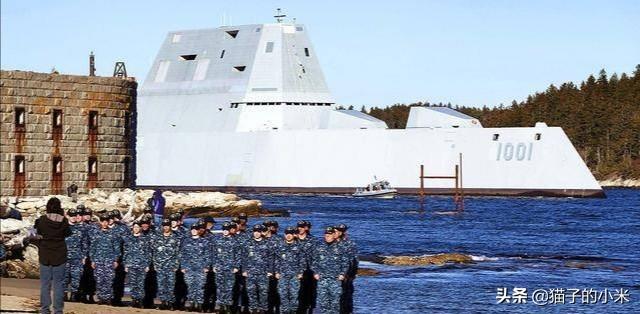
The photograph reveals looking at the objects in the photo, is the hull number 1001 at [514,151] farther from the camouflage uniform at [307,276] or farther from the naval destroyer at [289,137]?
the camouflage uniform at [307,276]

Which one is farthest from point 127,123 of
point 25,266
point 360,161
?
point 360,161

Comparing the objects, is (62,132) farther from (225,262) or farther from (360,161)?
(360,161)

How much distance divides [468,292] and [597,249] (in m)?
15.5

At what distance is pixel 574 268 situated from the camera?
33.6 meters

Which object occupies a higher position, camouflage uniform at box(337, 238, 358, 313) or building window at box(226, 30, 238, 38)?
building window at box(226, 30, 238, 38)

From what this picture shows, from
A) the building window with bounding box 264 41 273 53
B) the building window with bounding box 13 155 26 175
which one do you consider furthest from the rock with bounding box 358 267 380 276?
the building window with bounding box 264 41 273 53

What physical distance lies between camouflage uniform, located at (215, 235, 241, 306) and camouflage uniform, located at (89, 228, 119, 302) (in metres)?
1.71

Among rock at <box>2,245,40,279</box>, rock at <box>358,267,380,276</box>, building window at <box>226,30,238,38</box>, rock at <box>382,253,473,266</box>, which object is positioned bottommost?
rock at <box>358,267,380,276</box>

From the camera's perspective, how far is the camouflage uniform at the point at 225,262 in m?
18.1

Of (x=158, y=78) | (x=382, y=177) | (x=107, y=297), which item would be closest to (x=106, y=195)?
(x=107, y=297)

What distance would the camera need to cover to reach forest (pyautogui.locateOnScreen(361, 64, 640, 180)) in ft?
453

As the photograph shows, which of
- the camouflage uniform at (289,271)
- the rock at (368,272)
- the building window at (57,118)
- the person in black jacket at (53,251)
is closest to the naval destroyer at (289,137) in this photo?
the building window at (57,118)

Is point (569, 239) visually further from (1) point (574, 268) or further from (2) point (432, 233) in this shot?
(1) point (574, 268)

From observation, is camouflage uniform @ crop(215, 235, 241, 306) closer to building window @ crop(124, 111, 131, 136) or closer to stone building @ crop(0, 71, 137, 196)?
stone building @ crop(0, 71, 137, 196)
